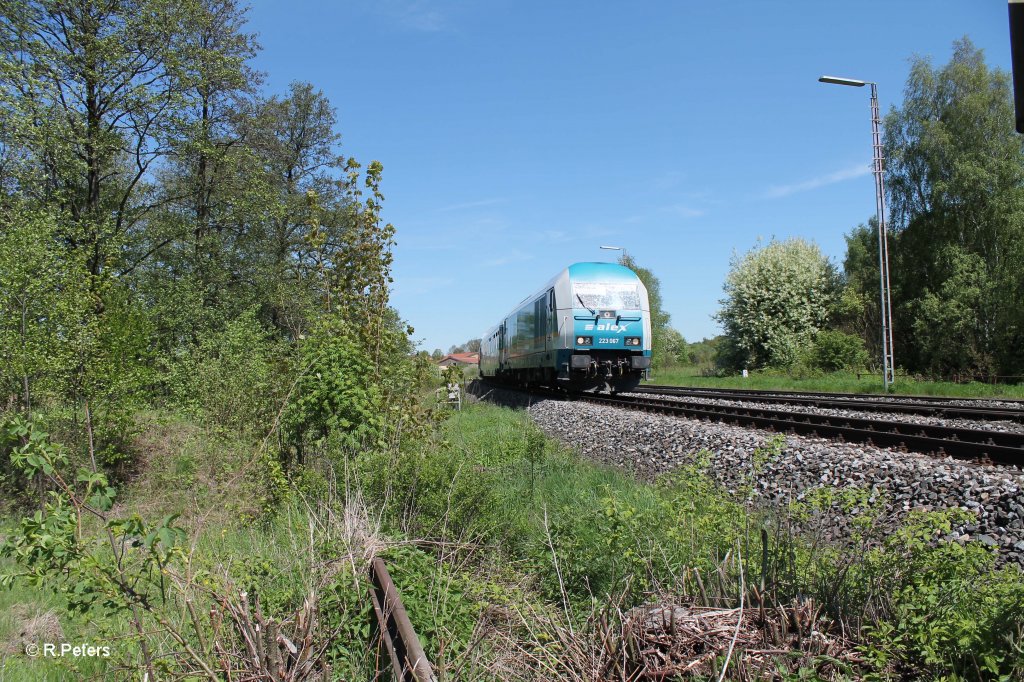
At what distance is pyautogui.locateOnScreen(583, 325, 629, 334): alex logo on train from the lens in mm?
17750

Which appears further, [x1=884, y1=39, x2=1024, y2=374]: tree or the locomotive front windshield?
[x1=884, y1=39, x2=1024, y2=374]: tree

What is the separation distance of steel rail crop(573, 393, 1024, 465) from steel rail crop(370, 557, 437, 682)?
7.32 m

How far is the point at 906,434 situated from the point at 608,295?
30.9 ft

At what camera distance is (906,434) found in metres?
9.53

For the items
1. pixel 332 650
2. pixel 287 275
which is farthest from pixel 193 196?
pixel 332 650

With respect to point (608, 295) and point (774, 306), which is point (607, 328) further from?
point (774, 306)

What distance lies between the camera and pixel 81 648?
383 cm

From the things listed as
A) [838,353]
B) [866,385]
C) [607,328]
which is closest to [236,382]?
[607,328]

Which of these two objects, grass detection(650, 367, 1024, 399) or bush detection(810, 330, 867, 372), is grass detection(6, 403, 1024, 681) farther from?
bush detection(810, 330, 867, 372)

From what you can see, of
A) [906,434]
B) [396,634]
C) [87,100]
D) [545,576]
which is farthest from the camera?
[87,100]

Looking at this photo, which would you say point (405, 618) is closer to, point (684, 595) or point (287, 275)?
point (684, 595)

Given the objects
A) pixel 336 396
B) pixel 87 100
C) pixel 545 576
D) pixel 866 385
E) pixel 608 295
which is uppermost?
pixel 87 100

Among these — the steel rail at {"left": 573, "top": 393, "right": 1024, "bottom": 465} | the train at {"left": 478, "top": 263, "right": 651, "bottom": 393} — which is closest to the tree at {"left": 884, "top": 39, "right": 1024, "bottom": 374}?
the train at {"left": 478, "top": 263, "right": 651, "bottom": 393}

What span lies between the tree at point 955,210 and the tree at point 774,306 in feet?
12.9
